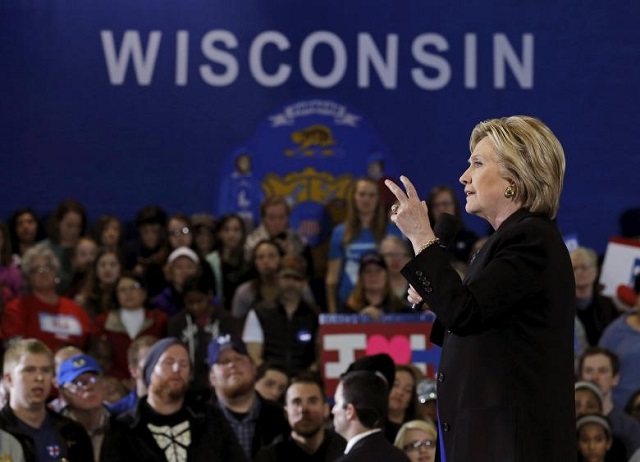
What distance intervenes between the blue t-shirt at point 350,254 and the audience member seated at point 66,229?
157cm

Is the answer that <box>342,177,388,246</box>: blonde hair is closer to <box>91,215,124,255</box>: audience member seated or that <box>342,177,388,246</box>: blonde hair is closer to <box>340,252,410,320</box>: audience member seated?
<box>340,252,410,320</box>: audience member seated

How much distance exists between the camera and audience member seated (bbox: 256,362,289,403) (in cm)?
704

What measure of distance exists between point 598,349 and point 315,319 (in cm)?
149

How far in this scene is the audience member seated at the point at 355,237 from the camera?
27.8ft

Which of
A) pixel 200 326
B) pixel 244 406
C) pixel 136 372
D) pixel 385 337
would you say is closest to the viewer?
pixel 244 406

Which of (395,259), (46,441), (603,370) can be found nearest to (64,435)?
(46,441)

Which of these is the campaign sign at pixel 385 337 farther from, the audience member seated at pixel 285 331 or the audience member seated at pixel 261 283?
the audience member seated at pixel 261 283

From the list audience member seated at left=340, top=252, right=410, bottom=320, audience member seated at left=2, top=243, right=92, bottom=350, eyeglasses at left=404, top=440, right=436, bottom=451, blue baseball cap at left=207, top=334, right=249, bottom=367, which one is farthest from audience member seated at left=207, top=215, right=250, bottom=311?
eyeglasses at left=404, top=440, right=436, bottom=451

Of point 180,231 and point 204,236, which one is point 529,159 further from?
point 204,236

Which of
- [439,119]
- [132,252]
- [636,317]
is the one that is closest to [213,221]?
[132,252]

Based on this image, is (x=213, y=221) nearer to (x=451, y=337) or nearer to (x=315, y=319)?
(x=315, y=319)

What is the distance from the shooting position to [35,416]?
6.06m

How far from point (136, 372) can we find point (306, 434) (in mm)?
1216

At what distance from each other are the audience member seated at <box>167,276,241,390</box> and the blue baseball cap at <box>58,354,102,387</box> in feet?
3.17
